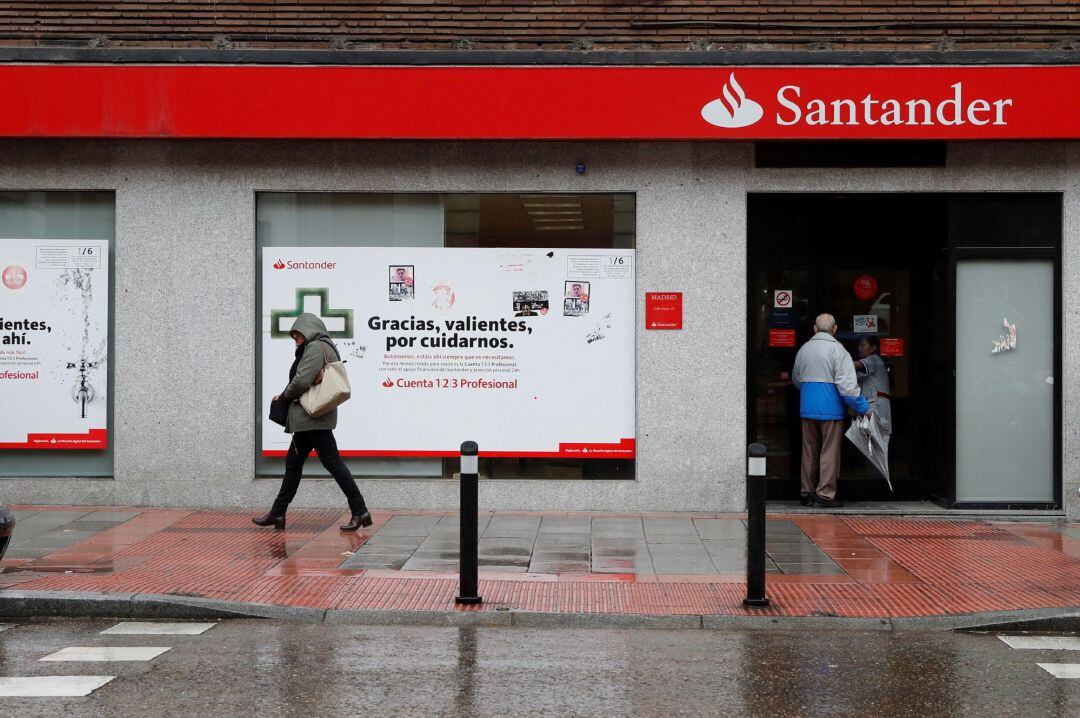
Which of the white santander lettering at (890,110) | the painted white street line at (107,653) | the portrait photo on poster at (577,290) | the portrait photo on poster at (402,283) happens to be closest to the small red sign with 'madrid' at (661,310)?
the portrait photo on poster at (577,290)

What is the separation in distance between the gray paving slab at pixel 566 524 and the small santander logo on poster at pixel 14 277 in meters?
5.79

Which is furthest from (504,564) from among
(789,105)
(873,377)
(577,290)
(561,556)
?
(873,377)

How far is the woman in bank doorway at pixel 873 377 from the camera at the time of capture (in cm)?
1211

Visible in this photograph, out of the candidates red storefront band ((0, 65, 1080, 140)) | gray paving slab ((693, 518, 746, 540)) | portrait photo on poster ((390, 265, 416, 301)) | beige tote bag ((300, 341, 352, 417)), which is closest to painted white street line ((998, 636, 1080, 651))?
gray paving slab ((693, 518, 746, 540))

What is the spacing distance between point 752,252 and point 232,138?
17.7 feet

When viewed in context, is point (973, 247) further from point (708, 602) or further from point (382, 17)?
point (382, 17)

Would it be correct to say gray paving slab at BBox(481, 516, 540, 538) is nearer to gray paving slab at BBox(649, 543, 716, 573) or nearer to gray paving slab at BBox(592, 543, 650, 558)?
gray paving slab at BBox(592, 543, 650, 558)

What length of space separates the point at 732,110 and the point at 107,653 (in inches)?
286

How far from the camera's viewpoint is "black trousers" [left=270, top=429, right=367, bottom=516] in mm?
10062

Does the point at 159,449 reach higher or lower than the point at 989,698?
higher

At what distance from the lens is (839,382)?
11508 mm

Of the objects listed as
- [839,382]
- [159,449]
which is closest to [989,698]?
[839,382]

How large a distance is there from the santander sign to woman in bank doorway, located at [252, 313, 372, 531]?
418cm

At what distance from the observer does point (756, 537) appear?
7.45 metres
